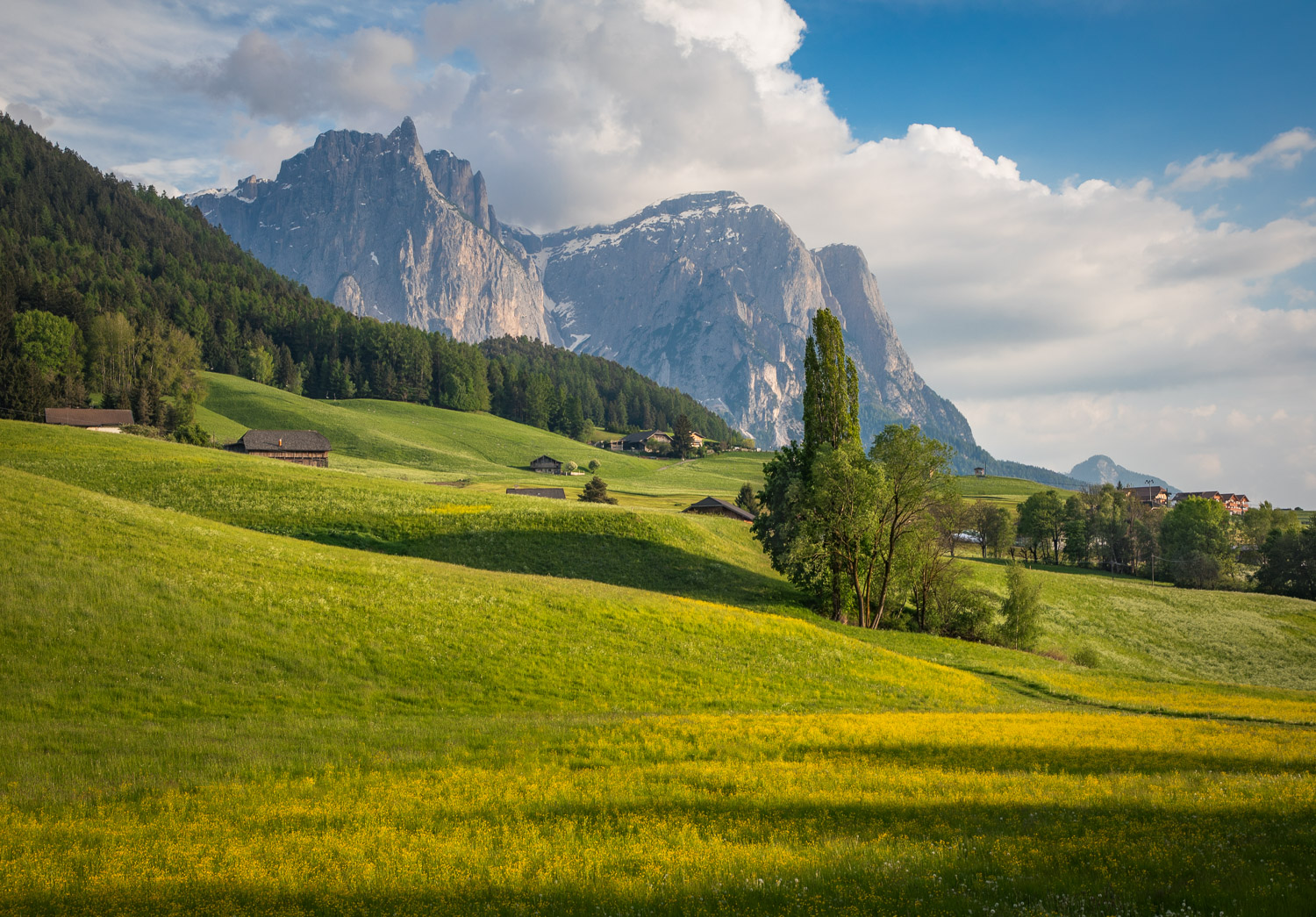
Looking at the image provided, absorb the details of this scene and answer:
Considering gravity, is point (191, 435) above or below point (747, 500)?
above

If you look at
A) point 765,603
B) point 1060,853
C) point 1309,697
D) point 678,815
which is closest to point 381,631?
point 678,815

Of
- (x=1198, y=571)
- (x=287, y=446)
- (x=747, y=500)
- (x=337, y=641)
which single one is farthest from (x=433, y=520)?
(x=1198, y=571)

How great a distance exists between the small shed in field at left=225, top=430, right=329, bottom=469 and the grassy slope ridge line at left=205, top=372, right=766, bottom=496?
315cm

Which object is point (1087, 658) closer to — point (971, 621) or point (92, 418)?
point (971, 621)

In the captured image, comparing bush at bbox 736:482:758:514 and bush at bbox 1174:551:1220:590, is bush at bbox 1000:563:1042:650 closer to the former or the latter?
bush at bbox 736:482:758:514

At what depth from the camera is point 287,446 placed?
116000 millimetres

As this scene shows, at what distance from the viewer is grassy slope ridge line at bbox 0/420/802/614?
5144cm

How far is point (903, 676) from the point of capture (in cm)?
3184

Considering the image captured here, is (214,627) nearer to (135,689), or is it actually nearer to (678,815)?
(135,689)

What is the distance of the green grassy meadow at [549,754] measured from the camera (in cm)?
877

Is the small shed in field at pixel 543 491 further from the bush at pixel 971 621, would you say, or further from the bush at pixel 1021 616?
the bush at pixel 1021 616

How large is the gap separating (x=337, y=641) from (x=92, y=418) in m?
112

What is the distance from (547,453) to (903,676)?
13963 centimetres

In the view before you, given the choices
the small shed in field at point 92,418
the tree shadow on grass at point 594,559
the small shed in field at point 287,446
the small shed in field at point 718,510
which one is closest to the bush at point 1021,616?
the tree shadow on grass at point 594,559
